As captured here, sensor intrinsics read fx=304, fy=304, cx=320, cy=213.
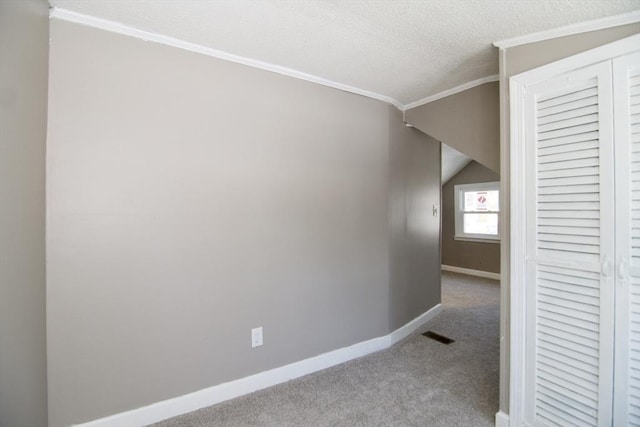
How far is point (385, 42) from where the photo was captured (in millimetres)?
1743

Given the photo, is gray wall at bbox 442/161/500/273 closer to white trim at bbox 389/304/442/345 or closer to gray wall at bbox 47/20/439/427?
white trim at bbox 389/304/442/345

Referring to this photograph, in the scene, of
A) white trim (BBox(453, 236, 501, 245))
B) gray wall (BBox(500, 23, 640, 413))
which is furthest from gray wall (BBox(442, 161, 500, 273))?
gray wall (BBox(500, 23, 640, 413))

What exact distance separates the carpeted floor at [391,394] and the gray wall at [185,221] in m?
0.19

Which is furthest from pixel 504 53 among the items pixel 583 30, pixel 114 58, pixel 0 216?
pixel 0 216

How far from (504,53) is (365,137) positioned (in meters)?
1.10

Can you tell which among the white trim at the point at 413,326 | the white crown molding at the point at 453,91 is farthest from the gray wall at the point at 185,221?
the white crown molding at the point at 453,91

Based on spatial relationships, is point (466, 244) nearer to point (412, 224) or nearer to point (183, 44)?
point (412, 224)

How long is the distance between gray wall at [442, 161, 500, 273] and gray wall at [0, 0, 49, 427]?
5.81m

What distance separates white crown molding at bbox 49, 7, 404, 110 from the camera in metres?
1.51

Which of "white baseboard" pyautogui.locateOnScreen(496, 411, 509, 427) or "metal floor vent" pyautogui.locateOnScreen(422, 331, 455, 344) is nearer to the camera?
"white baseboard" pyautogui.locateOnScreen(496, 411, 509, 427)

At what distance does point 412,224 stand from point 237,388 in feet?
6.93

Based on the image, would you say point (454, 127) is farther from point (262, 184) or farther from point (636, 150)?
point (262, 184)

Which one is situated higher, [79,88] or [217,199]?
[79,88]

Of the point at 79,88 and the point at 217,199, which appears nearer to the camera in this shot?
the point at 79,88
